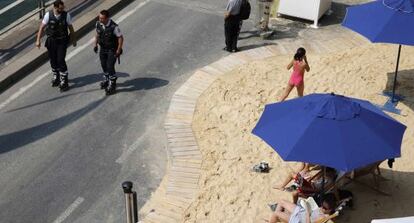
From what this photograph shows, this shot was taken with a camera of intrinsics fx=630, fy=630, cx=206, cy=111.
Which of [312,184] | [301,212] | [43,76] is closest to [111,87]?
[43,76]

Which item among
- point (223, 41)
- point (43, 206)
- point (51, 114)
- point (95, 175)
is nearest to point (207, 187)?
point (95, 175)

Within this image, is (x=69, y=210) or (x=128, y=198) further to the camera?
(x=69, y=210)

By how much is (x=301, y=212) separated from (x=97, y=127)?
4324 millimetres

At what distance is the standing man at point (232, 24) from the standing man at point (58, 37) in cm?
308

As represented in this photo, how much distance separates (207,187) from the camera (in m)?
9.17

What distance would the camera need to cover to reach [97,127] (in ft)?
35.0

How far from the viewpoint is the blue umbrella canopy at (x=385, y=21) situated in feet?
31.9

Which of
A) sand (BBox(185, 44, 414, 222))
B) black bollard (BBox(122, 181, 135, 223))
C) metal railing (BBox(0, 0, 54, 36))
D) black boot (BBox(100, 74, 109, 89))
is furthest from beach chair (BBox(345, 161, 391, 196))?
metal railing (BBox(0, 0, 54, 36))

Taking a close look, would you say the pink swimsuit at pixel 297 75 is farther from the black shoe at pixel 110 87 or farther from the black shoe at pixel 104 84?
the black shoe at pixel 104 84

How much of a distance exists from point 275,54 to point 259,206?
480 cm

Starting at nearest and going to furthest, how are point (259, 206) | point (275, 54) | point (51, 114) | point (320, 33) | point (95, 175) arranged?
point (259, 206) → point (95, 175) → point (51, 114) → point (275, 54) → point (320, 33)

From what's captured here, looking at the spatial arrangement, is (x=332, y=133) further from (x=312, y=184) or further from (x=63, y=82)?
(x=63, y=82)

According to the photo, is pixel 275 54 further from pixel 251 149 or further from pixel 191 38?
pixel 251 149

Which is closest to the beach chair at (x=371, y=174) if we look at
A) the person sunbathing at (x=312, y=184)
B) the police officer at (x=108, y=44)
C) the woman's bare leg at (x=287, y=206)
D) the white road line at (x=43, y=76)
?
the person sunbathing at (x=312, y=184)
